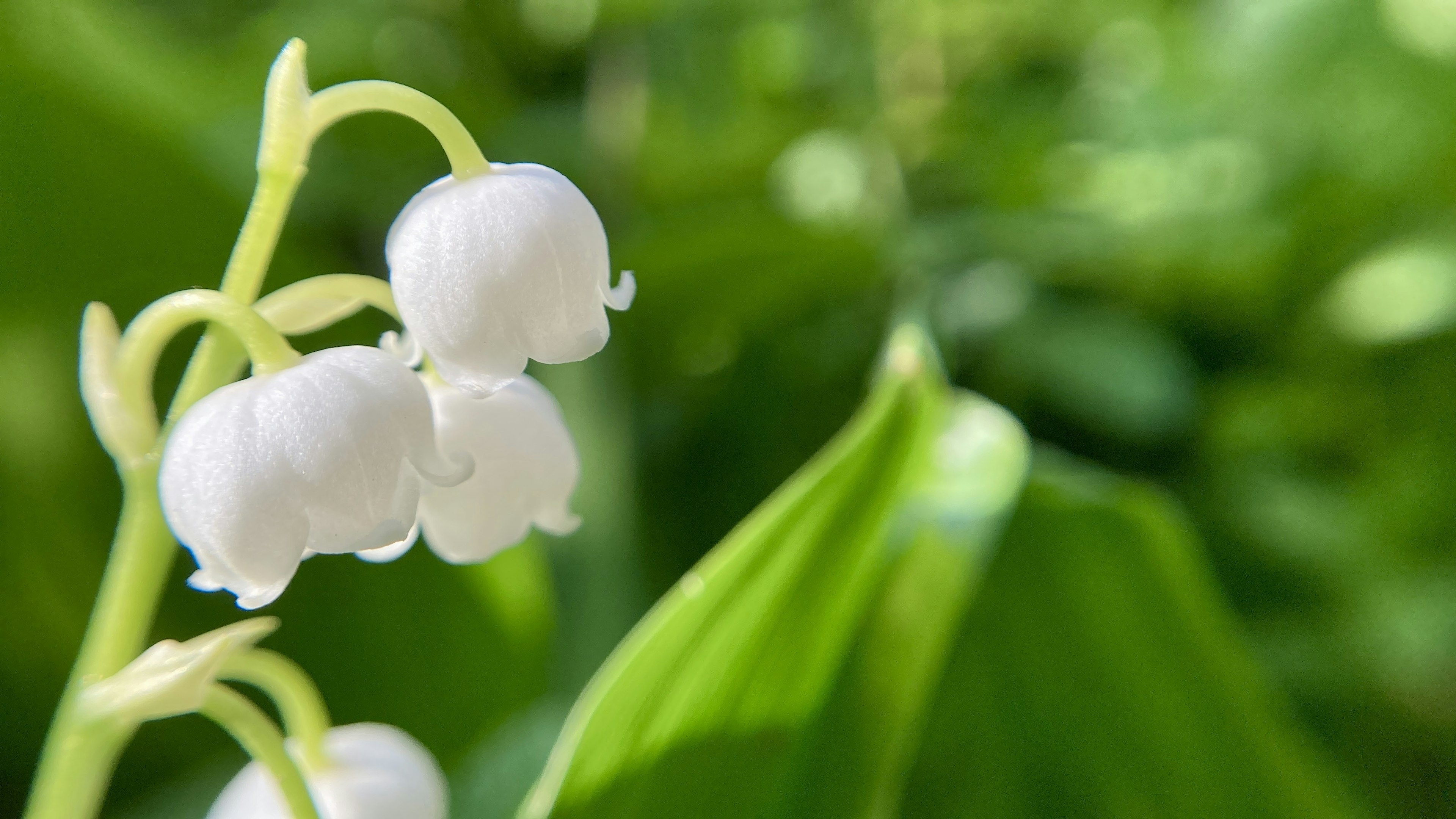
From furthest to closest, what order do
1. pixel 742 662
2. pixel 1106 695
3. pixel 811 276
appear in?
pixel 811 276
pixel 1106 695
pixel 742 662

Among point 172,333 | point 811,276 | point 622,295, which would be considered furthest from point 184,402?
point 811,276

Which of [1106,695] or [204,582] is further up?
[204,582]

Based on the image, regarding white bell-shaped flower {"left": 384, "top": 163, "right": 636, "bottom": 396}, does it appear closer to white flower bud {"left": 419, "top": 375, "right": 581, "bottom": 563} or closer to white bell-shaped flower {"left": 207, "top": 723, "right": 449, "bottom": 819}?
white flower bud {"left": 419, "top": 375, "right": 581, "bottom": 563}

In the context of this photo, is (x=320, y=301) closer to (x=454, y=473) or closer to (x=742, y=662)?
(x=454, y=473)

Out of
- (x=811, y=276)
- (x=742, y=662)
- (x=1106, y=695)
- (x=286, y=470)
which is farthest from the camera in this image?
(x=811, y=276)

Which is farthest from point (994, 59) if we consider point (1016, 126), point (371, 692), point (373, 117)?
point (371, 692)

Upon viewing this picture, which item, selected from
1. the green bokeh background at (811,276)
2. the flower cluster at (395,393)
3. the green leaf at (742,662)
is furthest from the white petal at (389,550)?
the green bokeh background at (811,276)

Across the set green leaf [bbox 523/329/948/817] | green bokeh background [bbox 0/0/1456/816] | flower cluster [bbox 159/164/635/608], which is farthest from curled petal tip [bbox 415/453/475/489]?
green bokeh background [bbox 0/0/1456/816]
